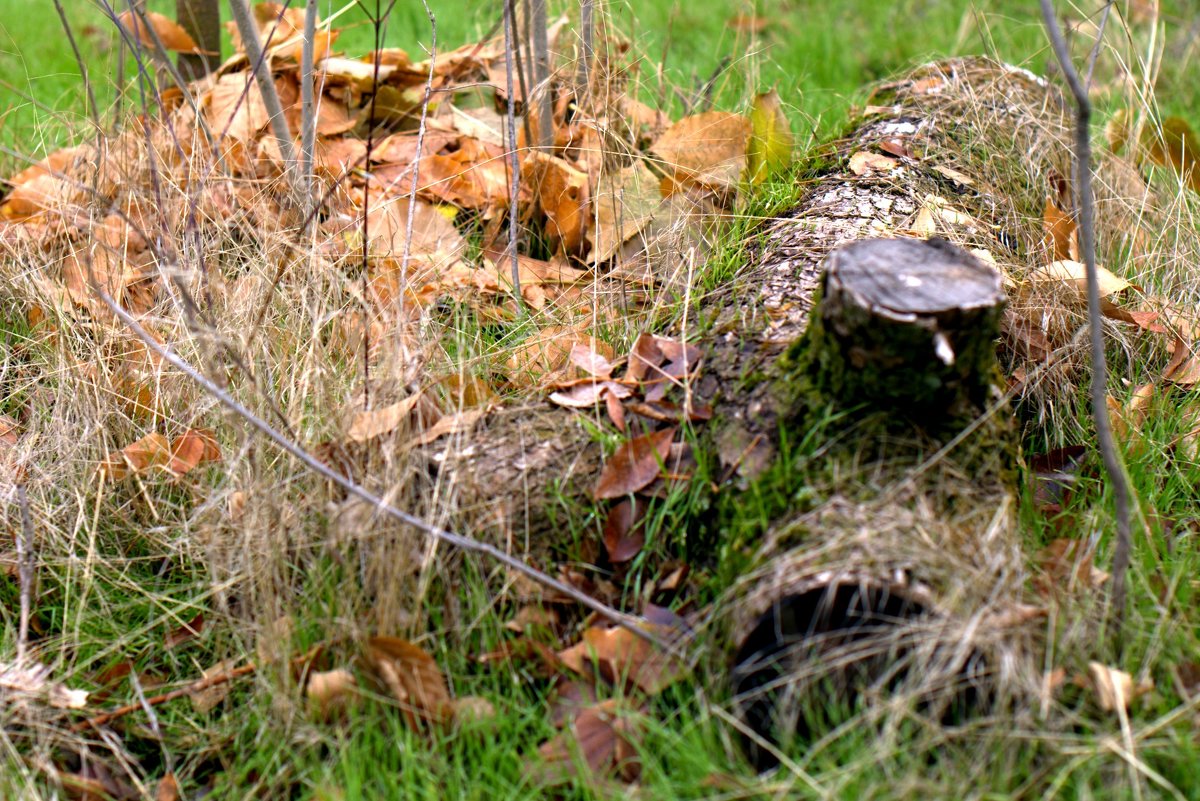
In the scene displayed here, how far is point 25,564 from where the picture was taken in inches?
75.7

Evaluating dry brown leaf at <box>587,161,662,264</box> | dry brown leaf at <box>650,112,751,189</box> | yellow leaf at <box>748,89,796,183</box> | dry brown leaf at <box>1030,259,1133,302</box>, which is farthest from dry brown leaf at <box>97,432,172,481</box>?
dry brown leaf at <box>1030,259,1133,302</box>

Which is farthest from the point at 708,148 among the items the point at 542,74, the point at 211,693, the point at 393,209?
the point at 211,693

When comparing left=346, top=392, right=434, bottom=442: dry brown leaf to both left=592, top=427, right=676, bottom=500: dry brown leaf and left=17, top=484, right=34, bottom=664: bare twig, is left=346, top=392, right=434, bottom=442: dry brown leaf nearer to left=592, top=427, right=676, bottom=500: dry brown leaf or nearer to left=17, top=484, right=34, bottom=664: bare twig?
left=592, top=427, right=676, bottom=500: dry brown leaf

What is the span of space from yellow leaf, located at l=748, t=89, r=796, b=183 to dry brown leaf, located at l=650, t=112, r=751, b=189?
1.0 inches

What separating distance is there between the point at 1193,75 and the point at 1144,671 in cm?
333

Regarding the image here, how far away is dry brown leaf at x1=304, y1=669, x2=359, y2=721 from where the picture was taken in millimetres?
1647

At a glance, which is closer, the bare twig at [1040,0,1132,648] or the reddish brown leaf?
the bare twig at [1040,0,1132,648]

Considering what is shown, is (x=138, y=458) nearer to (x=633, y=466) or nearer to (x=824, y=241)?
(x=633, y=466)

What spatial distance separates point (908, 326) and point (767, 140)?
48.6 inches

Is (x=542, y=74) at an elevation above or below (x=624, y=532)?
above

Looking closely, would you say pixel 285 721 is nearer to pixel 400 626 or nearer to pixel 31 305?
pixel 400 626

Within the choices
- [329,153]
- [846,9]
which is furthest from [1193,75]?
[329,153]

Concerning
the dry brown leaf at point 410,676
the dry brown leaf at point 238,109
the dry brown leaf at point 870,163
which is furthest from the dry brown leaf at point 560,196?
the dry brown leaf at point 410,676

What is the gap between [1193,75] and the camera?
13.3ft
